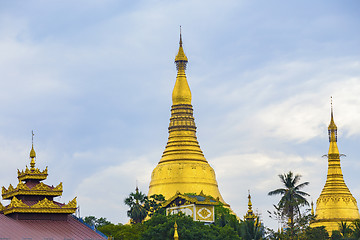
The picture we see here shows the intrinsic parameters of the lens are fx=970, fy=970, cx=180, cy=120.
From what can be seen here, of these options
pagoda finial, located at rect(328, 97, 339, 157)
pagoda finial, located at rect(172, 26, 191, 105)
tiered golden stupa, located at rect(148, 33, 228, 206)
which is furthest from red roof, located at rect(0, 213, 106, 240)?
pagoda finial, located at rect(328, 97, 339, 157)

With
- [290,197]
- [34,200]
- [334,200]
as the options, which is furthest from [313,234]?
[334,200]

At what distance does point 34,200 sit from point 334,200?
8367cm

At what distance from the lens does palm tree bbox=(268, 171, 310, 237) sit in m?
82.9

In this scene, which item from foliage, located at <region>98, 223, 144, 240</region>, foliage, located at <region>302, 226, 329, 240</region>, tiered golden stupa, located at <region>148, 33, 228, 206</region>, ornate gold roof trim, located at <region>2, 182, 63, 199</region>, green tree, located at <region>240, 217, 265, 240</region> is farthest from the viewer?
tiered golden stupa, located at <region>148, 33, 228, 206</region>

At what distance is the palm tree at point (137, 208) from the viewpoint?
3755 inches

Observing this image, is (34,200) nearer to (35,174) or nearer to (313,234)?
(35,174)

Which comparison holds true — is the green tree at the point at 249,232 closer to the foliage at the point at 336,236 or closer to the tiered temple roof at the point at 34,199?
the tiered temple roof at the point at 34,199

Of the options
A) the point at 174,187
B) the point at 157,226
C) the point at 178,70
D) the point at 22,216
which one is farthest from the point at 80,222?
the point at 178,70

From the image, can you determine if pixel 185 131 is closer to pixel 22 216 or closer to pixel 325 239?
pixel 325 239

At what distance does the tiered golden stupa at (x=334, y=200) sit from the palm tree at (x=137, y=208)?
139 feet

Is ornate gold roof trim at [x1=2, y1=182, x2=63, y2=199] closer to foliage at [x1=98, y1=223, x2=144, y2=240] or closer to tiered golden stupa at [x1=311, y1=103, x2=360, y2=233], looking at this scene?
foliage at [x1=98, y1=223, x2=144, y2=240]

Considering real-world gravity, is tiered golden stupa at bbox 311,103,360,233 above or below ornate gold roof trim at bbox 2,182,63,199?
above

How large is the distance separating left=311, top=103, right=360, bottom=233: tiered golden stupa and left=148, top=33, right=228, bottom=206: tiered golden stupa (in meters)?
19.8

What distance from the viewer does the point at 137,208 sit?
95375mm
